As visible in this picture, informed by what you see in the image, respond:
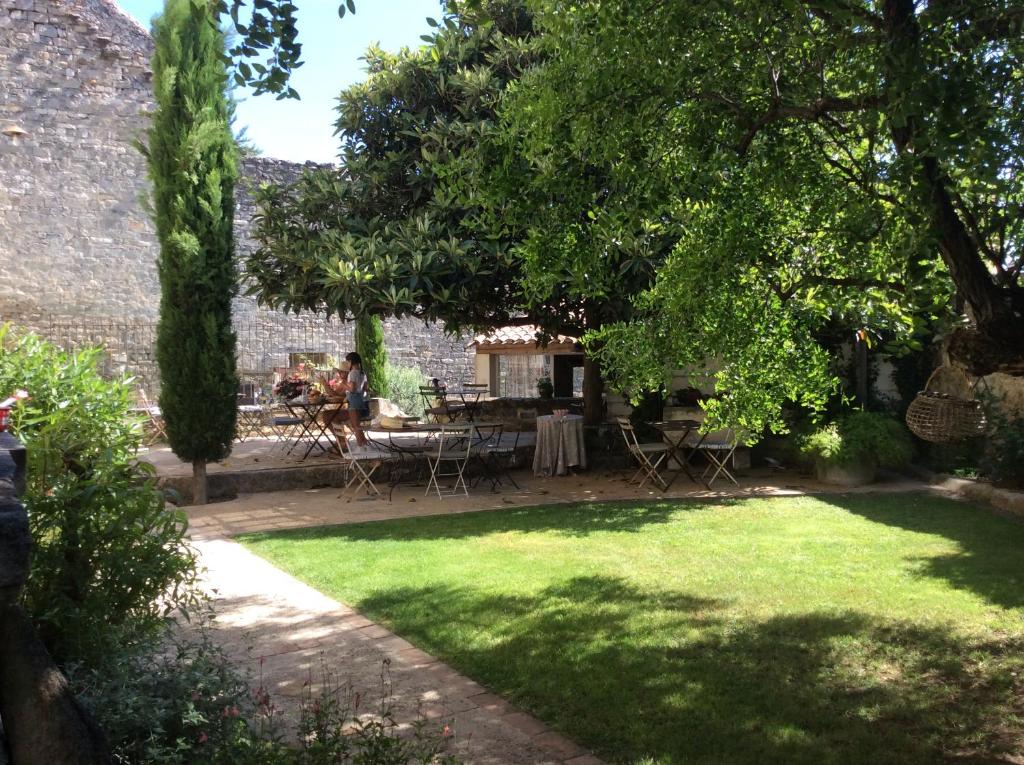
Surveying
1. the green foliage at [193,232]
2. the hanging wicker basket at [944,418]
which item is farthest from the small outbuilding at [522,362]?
the hanging wicker basket at [944,418]

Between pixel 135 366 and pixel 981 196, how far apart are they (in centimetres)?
1523

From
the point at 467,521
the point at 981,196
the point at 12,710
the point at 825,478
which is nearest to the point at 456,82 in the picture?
the point at 467,521

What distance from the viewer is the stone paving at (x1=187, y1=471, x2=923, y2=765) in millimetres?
3258

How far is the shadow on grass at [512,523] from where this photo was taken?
7230 mm

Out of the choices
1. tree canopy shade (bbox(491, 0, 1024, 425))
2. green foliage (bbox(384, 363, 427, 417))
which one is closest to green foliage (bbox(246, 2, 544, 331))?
tree canopy shade (bbox(491, 0, 1024, 425))

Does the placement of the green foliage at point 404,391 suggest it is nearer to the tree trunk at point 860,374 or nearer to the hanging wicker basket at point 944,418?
the tree trunk at point 860,374

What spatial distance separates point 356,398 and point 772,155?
788 cm

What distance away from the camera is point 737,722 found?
337cm

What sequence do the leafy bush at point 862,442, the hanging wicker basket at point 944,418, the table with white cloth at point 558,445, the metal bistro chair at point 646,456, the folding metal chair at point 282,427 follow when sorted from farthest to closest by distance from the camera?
the folding metal chair at point 282,427 → the table with white cloth at point 558,445 → the metal bistro chair at point 646,456 → the leafy bush at point 862,442 → the hanging wicker basket at point 944,418

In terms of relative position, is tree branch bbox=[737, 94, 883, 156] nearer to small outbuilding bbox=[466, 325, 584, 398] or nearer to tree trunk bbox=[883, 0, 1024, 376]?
tree trunk bbox=[883, 0, 1024, 376]

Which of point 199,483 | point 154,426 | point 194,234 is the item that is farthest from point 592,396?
point 154,426

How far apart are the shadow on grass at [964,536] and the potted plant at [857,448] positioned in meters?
0.85

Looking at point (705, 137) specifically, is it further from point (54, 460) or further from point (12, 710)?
point (12, 710)

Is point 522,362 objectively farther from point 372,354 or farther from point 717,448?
point 717,448
